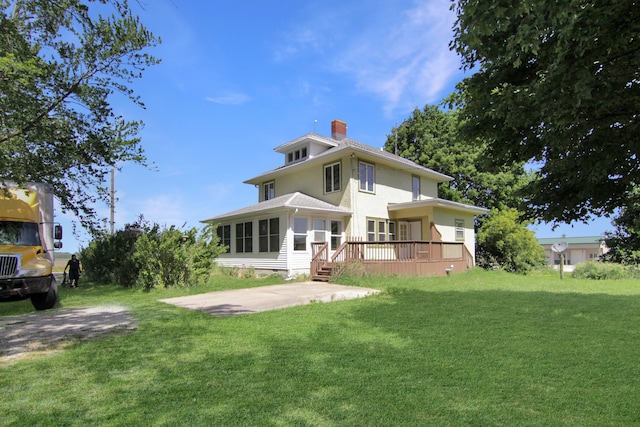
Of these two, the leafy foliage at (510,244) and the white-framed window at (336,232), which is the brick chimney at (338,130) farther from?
the leafy foliage at (510,244)

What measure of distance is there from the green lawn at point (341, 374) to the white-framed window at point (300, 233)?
371 inches

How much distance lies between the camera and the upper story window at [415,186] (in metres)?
21.6

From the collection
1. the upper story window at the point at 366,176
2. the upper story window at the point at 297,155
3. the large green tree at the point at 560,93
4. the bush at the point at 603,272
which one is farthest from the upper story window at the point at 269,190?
the bush at the point at 603,272

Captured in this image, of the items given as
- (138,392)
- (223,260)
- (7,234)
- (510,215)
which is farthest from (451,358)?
(510,215)

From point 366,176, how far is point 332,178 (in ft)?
5.67

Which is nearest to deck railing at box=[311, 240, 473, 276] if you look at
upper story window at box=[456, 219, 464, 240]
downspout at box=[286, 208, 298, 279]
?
→ downspout at box=[286, 208, 298, 279]

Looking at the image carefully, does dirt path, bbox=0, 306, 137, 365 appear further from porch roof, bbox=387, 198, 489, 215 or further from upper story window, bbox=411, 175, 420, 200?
upper story window, bbox=411, 175, 420, 200

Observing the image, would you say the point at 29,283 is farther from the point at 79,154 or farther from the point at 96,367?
the point at 96,367

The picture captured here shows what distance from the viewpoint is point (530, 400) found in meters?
3.60

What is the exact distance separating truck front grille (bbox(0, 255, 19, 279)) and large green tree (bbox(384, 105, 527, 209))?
2481 cm

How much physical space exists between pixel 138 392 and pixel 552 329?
663 cm

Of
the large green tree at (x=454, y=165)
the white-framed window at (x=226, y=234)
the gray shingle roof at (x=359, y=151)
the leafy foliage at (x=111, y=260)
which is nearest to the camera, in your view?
the leafy foliage at (x=111, y=260)

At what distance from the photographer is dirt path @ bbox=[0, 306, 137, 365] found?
5.67 metres

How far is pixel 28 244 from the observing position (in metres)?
9.54
